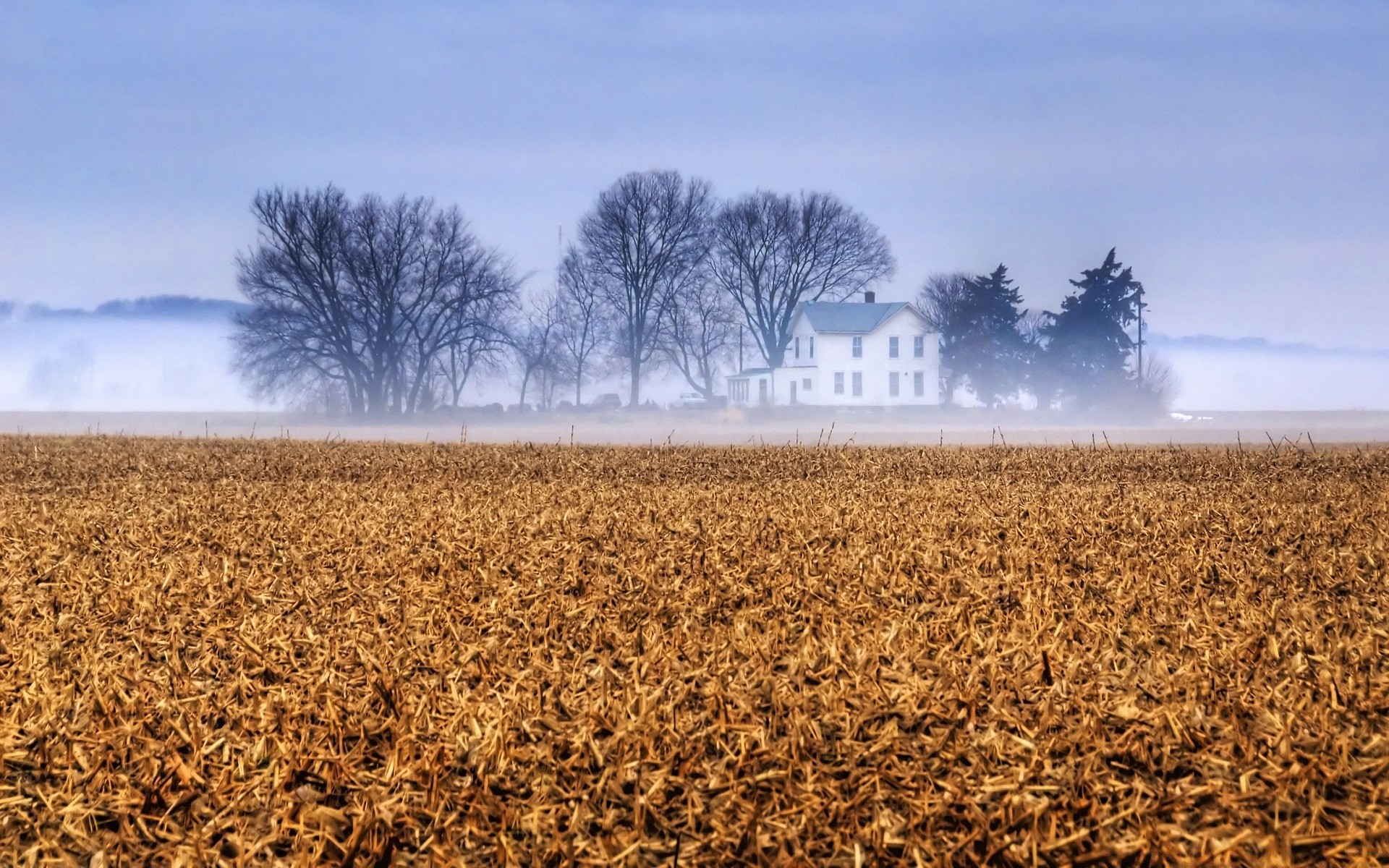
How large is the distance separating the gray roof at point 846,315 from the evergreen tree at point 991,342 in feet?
10.8

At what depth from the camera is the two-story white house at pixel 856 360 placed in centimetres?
5162

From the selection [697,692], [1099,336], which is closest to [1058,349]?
[1099,336]

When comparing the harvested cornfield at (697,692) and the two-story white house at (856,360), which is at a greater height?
the two-story white house at (856,360)

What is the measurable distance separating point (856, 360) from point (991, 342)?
21.7 feet

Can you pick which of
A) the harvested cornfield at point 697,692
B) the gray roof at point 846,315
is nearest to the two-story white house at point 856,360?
the gray roof at point 846,315

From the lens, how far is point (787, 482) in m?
12.3

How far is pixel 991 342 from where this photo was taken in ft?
173

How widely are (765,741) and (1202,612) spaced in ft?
9.79

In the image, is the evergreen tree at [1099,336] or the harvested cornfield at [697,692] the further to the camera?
the evergreen tree at [1099,336]

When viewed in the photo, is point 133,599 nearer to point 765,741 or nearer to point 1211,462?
point 765,741

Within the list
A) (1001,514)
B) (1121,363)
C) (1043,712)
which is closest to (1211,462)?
(1001,514)

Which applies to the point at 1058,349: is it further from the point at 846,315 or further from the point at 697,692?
the point at 697,692

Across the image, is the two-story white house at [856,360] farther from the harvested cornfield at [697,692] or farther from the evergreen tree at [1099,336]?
the harvested cornfield at [697,692]

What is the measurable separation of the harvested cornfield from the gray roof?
142ft
